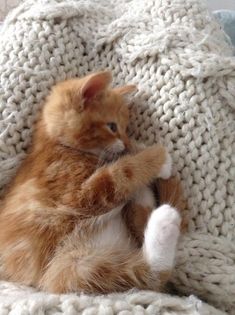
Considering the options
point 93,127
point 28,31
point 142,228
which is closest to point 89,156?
point 93,127

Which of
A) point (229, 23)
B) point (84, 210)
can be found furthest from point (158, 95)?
point (229, 23)

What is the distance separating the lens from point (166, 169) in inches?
33.0

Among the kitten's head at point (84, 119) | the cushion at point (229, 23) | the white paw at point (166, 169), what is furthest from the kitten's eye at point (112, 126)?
the cushion at point (229, 23)

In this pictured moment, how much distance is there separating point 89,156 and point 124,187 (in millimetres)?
109

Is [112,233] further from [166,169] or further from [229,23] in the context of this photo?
[229,23]

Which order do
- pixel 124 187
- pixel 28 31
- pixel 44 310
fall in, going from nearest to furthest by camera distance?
pixel 44 310, pixel 124 187, pixel 28 31

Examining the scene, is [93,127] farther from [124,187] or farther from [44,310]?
[44,310]

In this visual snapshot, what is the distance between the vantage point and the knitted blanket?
771mm

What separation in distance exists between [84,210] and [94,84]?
0.22 meters

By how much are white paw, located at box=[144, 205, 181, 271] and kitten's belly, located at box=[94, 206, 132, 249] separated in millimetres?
63

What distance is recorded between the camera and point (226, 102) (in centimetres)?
88

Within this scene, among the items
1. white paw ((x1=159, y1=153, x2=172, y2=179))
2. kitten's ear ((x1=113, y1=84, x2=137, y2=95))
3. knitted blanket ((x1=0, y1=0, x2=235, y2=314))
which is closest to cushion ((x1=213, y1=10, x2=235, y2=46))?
knitted blanket ((x1=0, y1=0, x2=235, y2=314))

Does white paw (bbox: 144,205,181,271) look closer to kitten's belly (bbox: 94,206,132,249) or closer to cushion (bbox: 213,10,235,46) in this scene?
kitten's belly (bbox: 94,206,132,249)

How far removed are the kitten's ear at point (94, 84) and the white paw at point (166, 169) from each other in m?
0.17
